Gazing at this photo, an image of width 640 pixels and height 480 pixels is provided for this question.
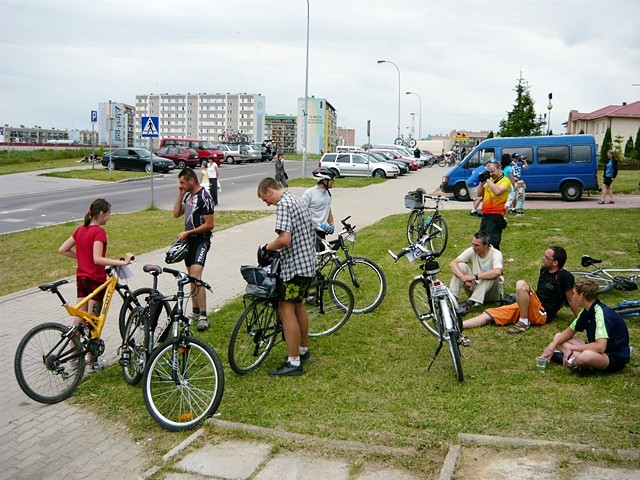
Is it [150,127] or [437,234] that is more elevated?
[150,127]

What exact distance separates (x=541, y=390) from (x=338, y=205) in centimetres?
1704

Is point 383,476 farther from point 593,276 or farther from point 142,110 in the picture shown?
point 142,110

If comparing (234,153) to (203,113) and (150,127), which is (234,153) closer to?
(150,127)

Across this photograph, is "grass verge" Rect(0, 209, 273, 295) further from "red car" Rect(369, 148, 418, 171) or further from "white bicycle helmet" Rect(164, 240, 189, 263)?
"red car" Rect(369, 148, 418, 171)

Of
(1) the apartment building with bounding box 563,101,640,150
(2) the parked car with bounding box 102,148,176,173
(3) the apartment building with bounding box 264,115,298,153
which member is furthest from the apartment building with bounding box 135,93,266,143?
(2) the parked car with bounding box 102,148,176,173

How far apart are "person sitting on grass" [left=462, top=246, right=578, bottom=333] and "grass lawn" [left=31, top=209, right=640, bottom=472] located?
0.45 feet

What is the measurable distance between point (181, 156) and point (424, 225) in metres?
34.3

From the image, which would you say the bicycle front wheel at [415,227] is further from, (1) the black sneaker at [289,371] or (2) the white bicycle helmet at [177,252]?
(1) the black sneaker at [289,371]

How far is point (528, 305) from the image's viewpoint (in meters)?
7.64

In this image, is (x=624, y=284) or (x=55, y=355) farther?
(x=624, y=284)

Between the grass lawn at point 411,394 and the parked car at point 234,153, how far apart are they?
4624 centimetres

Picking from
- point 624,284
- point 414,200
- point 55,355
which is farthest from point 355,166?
point 55,355

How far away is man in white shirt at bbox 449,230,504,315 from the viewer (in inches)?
323

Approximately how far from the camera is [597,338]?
19.8 feet
